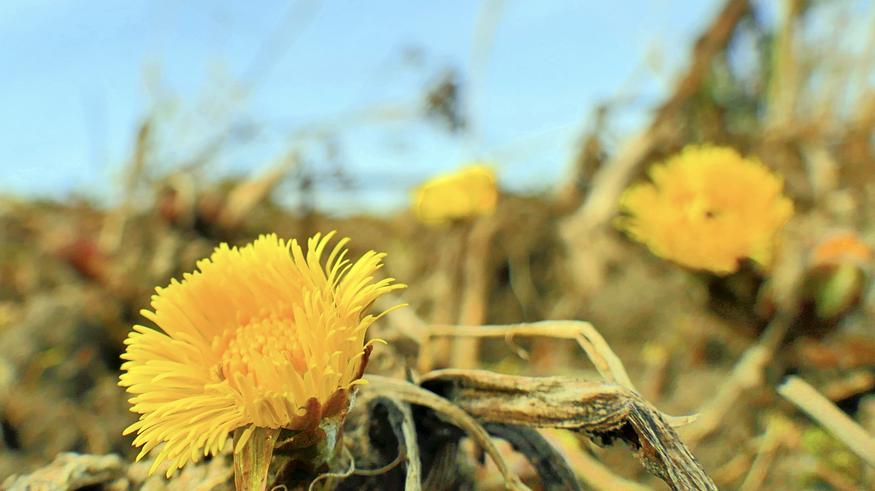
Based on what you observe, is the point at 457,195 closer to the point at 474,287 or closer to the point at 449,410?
the point at 474,287

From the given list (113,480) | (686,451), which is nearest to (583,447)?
(686,451)

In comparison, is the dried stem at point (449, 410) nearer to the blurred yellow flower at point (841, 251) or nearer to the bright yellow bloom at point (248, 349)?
the bright yellow bloom at point (248, 349)

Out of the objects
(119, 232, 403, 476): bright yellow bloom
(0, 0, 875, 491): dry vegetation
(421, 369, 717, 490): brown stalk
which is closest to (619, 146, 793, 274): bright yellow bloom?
(0, 0, 875, 491): dry vegetation

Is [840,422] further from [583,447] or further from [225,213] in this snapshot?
[225,213]

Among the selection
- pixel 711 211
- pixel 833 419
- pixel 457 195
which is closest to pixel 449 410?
pixel 833 419

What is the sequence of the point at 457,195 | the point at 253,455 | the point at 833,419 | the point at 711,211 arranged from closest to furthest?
the point at 253,455 < the point at 833,419 < the point at 711,211 < the point at 457,195
